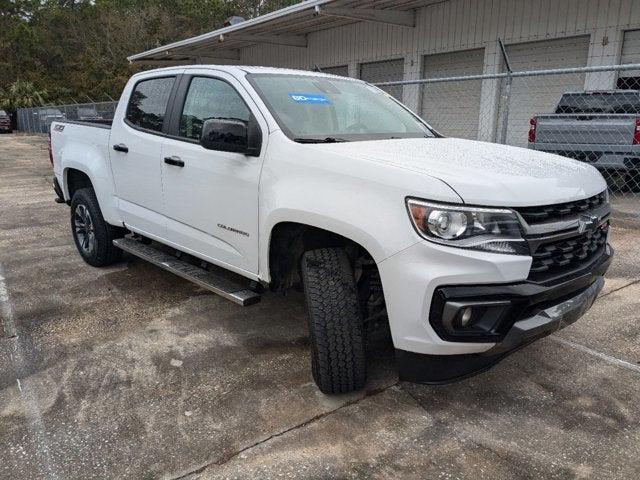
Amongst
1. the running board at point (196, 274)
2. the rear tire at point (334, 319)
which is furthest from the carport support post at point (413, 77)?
the rear tire at point (334, 319)

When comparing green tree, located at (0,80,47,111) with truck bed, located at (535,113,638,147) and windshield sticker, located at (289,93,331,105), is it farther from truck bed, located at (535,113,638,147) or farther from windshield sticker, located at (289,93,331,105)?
windshield sticker, located at (289,93,331,105)

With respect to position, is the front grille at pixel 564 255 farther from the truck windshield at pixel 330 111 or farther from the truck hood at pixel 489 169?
the truck windshield at pixel 330 111

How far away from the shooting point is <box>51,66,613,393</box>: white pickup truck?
2.37 m

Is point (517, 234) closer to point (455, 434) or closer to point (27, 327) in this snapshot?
point (455, 434)

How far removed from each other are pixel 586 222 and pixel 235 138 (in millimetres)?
1980

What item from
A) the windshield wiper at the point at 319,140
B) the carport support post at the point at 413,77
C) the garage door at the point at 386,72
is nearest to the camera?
the windshield wiper at the point at 319,140

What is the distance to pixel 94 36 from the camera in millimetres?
42844

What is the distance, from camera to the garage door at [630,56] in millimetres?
10578

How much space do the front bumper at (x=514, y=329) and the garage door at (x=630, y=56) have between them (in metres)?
9.84

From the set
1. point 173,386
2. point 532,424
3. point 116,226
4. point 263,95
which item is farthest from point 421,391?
point 116,226

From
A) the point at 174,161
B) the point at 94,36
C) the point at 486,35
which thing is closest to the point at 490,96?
the point at 486,35

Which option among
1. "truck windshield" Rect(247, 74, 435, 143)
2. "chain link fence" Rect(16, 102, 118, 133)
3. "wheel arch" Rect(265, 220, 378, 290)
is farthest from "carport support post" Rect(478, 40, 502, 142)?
"wheel arch" Rect(265, 220, 378, 290)

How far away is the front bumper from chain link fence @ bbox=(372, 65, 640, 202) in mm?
4592

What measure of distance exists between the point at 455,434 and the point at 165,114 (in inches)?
120
